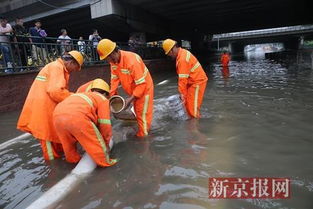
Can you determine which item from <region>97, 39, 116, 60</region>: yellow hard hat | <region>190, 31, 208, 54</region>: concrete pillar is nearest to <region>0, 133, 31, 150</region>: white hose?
<region>97, 39, 116, 60</region>: yellow hard hat

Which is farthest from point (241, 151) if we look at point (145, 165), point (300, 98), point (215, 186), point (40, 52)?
point (40, 52)

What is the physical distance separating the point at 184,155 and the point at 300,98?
16.5 ft

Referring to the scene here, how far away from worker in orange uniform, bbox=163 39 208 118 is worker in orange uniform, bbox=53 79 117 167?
2107mm

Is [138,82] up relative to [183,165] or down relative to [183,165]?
up

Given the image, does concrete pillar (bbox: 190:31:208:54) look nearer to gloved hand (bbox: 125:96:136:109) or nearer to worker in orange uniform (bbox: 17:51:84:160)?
gloved hand (bbox: 125:96:136:109)

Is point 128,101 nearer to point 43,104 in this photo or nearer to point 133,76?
point 133,76

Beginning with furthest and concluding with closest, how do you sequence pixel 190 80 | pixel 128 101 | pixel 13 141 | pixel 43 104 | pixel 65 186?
1. pixel 190 80
2. pixel 13 141
3. pixel 128 101
4. pixel 43 104
5. pixel 65 186

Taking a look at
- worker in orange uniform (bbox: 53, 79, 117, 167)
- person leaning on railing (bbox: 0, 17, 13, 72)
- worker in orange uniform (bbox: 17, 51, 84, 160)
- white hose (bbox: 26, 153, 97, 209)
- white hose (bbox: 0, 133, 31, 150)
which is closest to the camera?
white hose (bbox: 26, 153, 97, 209)

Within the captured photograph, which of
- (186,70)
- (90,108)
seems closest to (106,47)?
(90,108)

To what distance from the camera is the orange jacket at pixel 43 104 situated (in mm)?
3814

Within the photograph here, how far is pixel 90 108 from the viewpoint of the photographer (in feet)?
11.5

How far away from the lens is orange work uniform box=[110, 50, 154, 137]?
4.50m

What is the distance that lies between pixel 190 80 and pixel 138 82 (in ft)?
5.13

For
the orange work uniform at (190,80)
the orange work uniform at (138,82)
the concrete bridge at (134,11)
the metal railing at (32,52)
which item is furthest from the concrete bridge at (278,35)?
the orange work uniform at (138,82)
